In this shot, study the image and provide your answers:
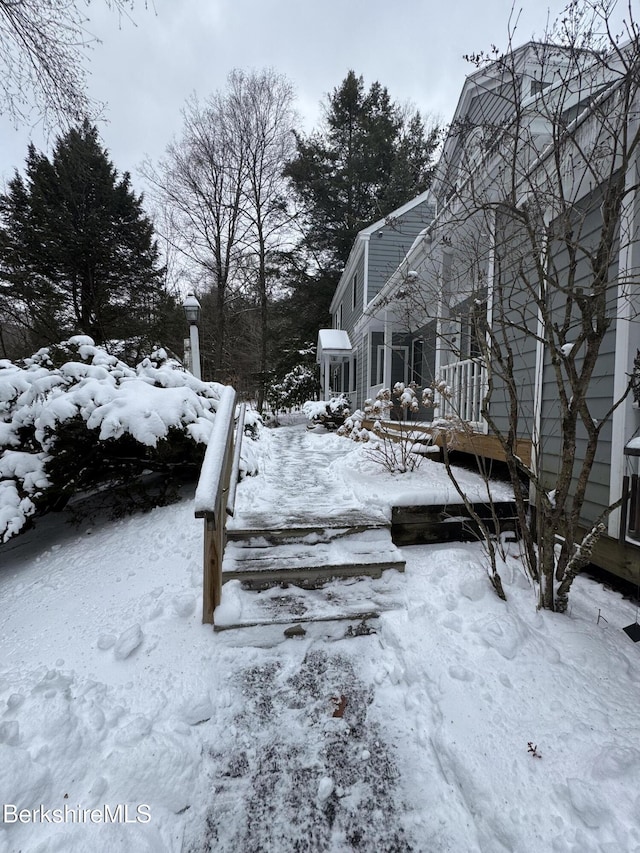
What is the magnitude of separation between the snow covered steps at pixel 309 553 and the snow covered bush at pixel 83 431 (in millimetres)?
1510

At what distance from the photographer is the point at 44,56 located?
3941mm

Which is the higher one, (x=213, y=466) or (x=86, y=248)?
(x=86, y=248)

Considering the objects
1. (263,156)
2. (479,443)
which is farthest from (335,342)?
A: (479,443)

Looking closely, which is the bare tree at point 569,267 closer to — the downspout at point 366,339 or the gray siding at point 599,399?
the gray siding at point 599,399

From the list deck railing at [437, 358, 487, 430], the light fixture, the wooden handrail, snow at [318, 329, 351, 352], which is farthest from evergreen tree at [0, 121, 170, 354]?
the wooden handrail

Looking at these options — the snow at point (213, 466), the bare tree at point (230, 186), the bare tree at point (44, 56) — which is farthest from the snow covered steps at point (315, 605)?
the bare tree at point (230, 186)

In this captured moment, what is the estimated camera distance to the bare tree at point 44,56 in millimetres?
Result: 3725

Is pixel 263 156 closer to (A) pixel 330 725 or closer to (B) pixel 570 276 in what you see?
(B) pixel 570 276

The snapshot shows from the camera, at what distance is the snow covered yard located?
1371mm

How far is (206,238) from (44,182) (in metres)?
5.25

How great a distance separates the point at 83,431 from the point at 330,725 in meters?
3.24

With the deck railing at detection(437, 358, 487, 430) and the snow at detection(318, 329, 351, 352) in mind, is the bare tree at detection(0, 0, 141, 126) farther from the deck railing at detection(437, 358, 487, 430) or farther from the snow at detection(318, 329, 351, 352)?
the snow at detection(318, 329, 351, 352)

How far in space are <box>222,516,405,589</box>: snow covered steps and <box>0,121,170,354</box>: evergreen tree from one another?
35.7 feet

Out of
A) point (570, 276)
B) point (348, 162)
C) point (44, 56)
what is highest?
point (348, 162)
